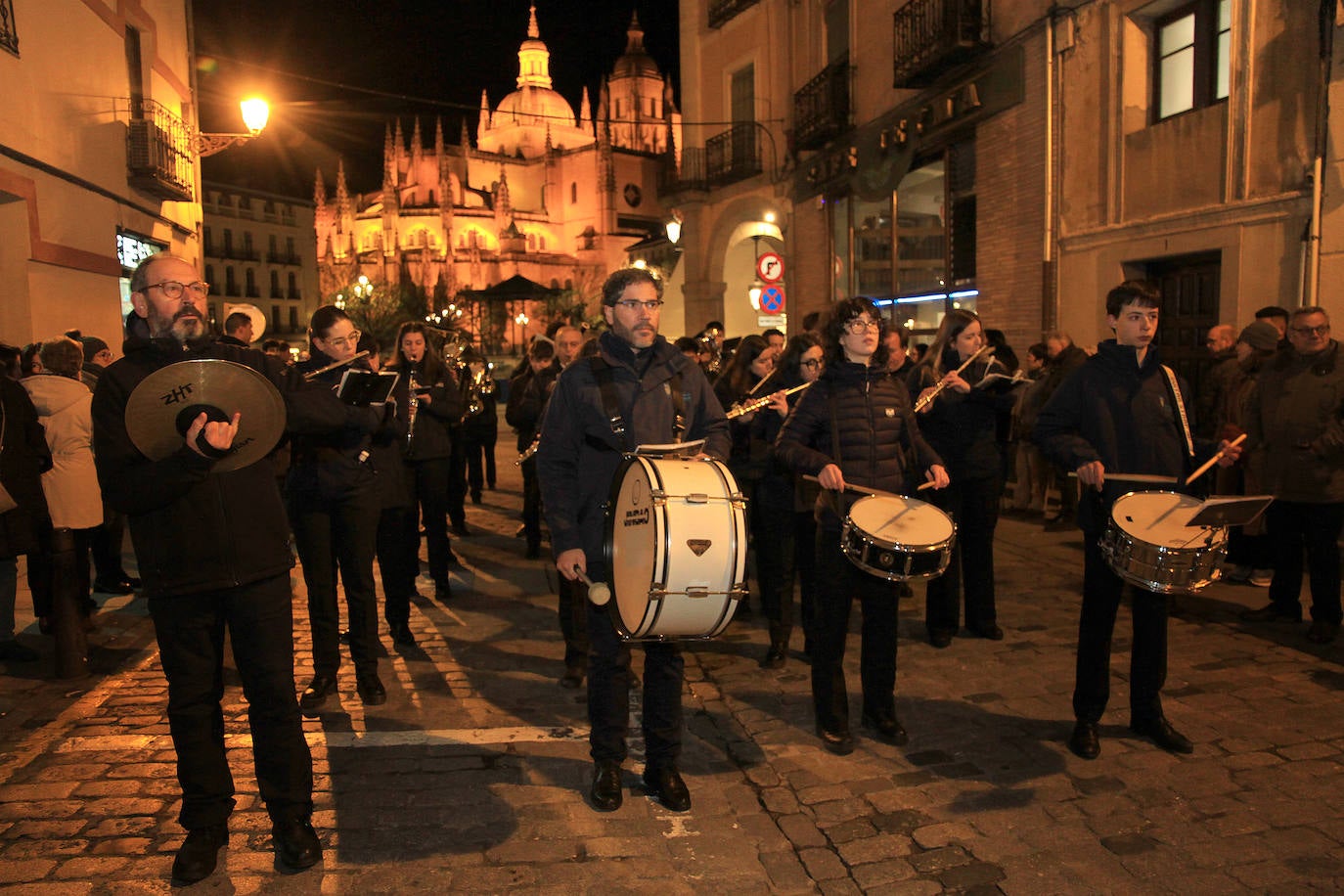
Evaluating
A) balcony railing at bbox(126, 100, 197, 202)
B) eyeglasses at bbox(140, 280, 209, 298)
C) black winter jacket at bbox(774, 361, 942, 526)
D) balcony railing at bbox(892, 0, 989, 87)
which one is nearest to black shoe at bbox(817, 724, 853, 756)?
black winter jacket at bbox(774, 361, 942, 526)

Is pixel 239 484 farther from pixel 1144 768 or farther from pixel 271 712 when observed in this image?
pixel 1144 768

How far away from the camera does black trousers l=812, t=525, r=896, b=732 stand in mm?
4562

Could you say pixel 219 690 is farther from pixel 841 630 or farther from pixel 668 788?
pixel 841 630

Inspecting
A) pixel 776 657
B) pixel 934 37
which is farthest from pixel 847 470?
pixel 934 37

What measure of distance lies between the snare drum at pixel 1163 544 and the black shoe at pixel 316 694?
405 cm

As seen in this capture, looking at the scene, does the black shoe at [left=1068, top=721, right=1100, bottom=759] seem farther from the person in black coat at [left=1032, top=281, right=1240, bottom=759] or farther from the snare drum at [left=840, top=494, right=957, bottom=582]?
the snare drum at [left=840, top=494, right=957, bottom=582]

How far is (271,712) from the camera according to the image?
3.58m

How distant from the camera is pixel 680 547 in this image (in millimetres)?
3443

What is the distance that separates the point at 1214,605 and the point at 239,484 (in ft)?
21.4

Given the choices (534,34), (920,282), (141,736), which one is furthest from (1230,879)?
(534,34)

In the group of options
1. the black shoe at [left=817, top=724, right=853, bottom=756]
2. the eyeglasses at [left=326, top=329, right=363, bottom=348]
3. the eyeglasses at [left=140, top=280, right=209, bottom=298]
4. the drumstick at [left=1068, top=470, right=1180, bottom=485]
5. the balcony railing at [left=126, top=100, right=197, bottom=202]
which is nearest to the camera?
the eyeglasses at [left=140, top=280, right=209, bottom=298]

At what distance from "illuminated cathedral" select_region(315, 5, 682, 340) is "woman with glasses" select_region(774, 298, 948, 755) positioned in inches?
3342

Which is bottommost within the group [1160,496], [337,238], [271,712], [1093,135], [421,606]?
[421,606]

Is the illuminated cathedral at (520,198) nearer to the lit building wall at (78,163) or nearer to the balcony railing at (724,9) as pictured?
the balcony railing at (724,9)
